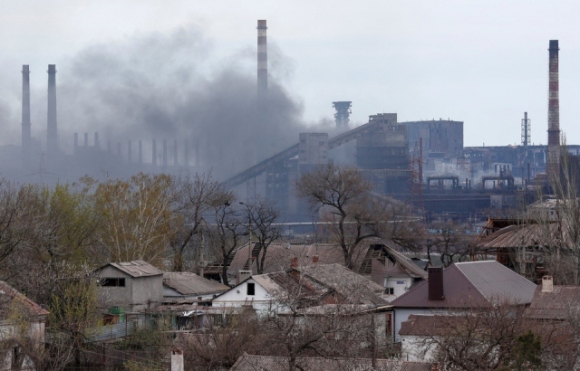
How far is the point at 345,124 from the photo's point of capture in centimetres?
16688

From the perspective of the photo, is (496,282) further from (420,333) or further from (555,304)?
(420,333)

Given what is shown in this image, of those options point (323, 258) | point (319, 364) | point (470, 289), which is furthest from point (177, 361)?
point (323, 258)

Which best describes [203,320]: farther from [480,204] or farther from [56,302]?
[480,204]

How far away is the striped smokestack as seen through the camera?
136m

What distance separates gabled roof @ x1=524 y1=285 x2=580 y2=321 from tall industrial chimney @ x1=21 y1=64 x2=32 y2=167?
4619 inches

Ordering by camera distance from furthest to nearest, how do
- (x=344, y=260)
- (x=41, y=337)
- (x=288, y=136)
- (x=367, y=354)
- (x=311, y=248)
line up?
1. (x=288, y=136)
2. (x=311, y=248)
3. (x=344, y=260)
4. (x=41, y=337)
5. (x=367, y=354)

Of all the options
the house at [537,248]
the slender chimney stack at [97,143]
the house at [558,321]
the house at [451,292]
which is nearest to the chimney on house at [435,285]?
the house at [451,292]

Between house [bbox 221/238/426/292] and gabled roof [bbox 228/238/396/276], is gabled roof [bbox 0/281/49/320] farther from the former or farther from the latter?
gabled roof [bbox 228/238/396/276]

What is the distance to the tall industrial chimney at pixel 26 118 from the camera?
135m

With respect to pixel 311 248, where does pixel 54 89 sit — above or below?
above

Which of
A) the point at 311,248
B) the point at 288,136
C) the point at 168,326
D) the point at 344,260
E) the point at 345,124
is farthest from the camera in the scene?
the point at 345,124

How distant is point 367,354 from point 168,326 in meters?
9.75

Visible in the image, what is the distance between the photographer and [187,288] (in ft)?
119

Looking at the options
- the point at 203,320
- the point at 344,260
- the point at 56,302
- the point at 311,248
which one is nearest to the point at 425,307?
the point at 203,320
